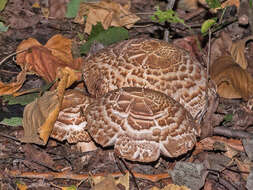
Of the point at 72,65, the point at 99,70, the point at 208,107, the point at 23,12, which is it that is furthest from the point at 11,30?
the point at 208,107

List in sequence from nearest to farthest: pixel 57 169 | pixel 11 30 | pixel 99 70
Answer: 1. pixel 57 169
2. pixel 99 70
3. pixel 11 30

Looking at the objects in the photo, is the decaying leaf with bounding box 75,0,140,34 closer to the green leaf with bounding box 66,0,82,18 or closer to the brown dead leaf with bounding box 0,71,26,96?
the green leaf with bounding box 66,0,82,18

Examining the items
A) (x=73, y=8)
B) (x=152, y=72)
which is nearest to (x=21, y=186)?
(x=152, y=72)

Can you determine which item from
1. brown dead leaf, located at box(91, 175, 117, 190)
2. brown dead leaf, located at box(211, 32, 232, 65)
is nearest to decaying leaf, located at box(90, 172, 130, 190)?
brown dead leaf, located at box(91, 175, 117, 190)

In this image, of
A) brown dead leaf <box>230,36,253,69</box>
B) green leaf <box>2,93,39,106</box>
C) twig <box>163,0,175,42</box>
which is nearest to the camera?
green leaf <box>2,93,39,106</box>

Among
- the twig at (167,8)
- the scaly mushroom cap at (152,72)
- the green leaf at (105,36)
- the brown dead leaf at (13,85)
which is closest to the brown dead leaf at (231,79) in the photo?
the scaly mushroom cap at (152,72)

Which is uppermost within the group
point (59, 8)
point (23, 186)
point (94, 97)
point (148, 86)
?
point (59, 8)

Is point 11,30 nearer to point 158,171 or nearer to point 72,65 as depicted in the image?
point 72,65

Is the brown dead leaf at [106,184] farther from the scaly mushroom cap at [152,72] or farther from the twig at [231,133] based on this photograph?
the twig at [231,133]
